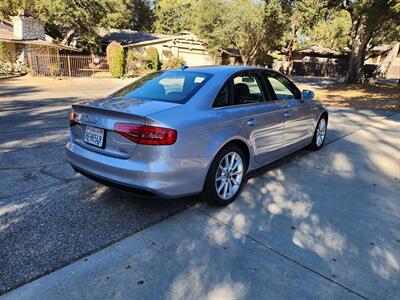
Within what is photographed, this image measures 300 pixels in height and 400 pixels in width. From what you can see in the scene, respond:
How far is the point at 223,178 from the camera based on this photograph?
3814mm

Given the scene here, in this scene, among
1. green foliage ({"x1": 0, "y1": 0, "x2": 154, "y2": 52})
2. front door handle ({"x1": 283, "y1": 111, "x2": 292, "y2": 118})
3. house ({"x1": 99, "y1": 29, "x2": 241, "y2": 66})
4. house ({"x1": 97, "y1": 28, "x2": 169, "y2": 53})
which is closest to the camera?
front door handle ({"x1": 283, "y1": 111, "x2": 292, "y2": 118})

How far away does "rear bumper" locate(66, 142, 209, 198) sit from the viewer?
3100 millimetres

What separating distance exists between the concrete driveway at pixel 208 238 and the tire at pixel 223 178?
0.13 meters

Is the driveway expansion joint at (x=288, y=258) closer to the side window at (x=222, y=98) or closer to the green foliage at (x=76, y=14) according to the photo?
the side window at (x=222, y=98)

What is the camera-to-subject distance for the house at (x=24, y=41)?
24.8m

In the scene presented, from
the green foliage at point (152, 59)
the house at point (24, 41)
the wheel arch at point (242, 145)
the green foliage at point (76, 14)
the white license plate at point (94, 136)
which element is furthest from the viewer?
the green foliage at point (152, 59)

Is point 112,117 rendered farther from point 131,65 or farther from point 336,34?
point 336,34

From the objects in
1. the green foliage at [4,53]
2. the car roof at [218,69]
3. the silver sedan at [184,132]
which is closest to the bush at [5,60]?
the green foliage at [4,53]

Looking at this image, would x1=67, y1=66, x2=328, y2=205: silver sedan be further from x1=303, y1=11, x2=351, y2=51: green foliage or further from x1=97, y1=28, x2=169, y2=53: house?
x1=303, y1=11, x2=351, y2=51: green foliage

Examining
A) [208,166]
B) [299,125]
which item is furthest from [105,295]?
[299,125]

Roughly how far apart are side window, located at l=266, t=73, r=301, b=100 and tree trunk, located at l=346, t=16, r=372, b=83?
62.8 feet

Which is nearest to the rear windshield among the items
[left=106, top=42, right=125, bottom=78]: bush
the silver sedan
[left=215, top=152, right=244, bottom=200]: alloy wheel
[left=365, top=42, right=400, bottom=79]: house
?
the silver sedan

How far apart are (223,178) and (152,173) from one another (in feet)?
3.38

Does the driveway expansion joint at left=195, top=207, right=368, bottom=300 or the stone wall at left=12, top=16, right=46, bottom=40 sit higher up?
the stone wall at left=12, top=16, right=46, bottom=40
